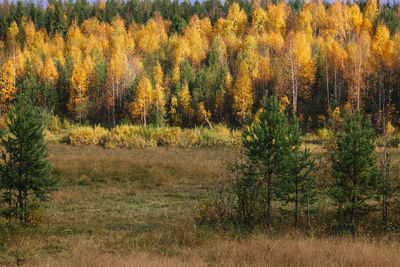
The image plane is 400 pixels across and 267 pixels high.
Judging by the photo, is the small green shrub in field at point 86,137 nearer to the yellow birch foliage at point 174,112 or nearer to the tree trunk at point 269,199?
the yellow birch foliage at point 174,112

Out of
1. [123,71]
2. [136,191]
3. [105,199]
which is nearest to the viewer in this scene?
[105,199]

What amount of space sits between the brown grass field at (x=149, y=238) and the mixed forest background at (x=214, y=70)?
19.0 meters

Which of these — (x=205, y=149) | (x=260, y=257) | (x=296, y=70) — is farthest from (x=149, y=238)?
(x=296, y=70)

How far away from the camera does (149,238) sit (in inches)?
336

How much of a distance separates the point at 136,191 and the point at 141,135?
17.8 metres

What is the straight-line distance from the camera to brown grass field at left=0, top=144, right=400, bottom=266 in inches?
247

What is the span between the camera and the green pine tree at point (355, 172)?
30.7 feet

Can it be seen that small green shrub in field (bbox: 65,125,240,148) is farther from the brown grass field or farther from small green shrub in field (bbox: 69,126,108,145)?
the brown grass field

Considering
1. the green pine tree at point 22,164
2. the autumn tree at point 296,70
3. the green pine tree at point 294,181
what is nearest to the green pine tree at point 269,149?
the green pine tree at point 294,181

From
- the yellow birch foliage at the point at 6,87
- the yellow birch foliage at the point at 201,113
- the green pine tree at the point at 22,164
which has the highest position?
the yellow birch foliage at the point at 6,87

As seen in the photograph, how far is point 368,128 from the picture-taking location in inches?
391

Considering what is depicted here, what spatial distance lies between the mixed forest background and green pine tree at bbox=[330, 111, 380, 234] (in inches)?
796

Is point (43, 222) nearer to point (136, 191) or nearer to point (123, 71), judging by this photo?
point (136, 191)

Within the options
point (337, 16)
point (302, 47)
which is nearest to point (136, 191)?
point (302, 47)
